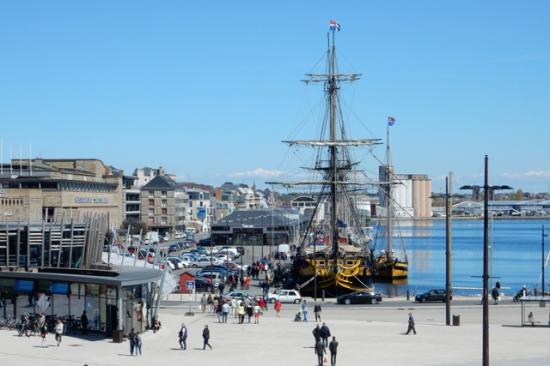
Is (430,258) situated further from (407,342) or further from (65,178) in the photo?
(407,342)

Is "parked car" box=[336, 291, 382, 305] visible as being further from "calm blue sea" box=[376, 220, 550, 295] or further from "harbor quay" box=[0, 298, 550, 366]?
"calm blue sea" box=[376, 220, 550, 295]

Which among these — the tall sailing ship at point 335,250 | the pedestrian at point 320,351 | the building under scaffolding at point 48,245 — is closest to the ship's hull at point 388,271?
the tall sailing ship at point 335,250

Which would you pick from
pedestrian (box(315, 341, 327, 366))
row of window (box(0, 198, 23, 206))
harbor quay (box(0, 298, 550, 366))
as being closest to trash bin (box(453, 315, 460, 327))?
harbor quay (box(0, 298, 550, 366))

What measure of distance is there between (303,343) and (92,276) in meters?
7.87

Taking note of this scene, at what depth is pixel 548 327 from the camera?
4334cm

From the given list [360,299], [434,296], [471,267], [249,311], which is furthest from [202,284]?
[471,267]

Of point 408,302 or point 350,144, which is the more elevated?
point 350,144

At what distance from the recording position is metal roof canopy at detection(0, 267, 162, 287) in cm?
3775

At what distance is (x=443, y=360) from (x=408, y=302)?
80.6ft

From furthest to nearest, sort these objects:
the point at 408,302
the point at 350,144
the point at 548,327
→ the point at 350,144
the point at 408,302
the point at 548,327

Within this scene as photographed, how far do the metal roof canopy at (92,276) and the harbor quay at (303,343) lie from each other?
206cm

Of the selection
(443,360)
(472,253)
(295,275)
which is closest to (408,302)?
(295,275)

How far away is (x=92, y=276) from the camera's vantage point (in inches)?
1513

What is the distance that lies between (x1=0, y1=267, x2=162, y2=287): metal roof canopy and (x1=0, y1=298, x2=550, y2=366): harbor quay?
6.76 ft
